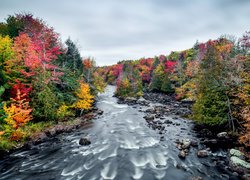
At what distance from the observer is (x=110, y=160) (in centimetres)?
1606

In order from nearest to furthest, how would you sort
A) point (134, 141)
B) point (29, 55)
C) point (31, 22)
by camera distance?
1. point (134, 141)
2. point (29, 55)
3. point (31, 22)

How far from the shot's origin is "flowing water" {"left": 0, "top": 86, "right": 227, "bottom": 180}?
1380 centimetres

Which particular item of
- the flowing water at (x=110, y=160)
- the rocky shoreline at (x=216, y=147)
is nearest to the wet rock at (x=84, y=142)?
the flowing water at (x=110, y=160)

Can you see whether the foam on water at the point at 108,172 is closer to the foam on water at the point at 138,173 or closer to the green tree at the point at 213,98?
the foam on water at the point at 138,173

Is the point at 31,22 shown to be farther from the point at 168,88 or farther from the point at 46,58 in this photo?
the point at 168,88

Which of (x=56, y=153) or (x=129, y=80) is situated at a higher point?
(x=129, y=80)

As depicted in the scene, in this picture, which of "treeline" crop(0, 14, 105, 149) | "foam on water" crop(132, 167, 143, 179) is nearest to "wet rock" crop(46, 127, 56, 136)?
"treeline" crop(0, 14, 105, 149)

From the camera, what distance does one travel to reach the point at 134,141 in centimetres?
2066

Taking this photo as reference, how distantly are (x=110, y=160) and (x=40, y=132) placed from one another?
36.3ft

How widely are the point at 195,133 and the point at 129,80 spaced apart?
133 feet

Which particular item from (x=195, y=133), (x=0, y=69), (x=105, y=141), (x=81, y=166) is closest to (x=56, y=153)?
(x=81, y=166)

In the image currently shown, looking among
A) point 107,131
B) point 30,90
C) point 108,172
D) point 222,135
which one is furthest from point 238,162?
point 30,90

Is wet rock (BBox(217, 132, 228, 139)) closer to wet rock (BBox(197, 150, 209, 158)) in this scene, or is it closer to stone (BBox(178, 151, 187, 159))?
wet rock (BBox(197, 150, 209, 158))

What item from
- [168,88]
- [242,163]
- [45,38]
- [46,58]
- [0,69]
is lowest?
[242,163]
